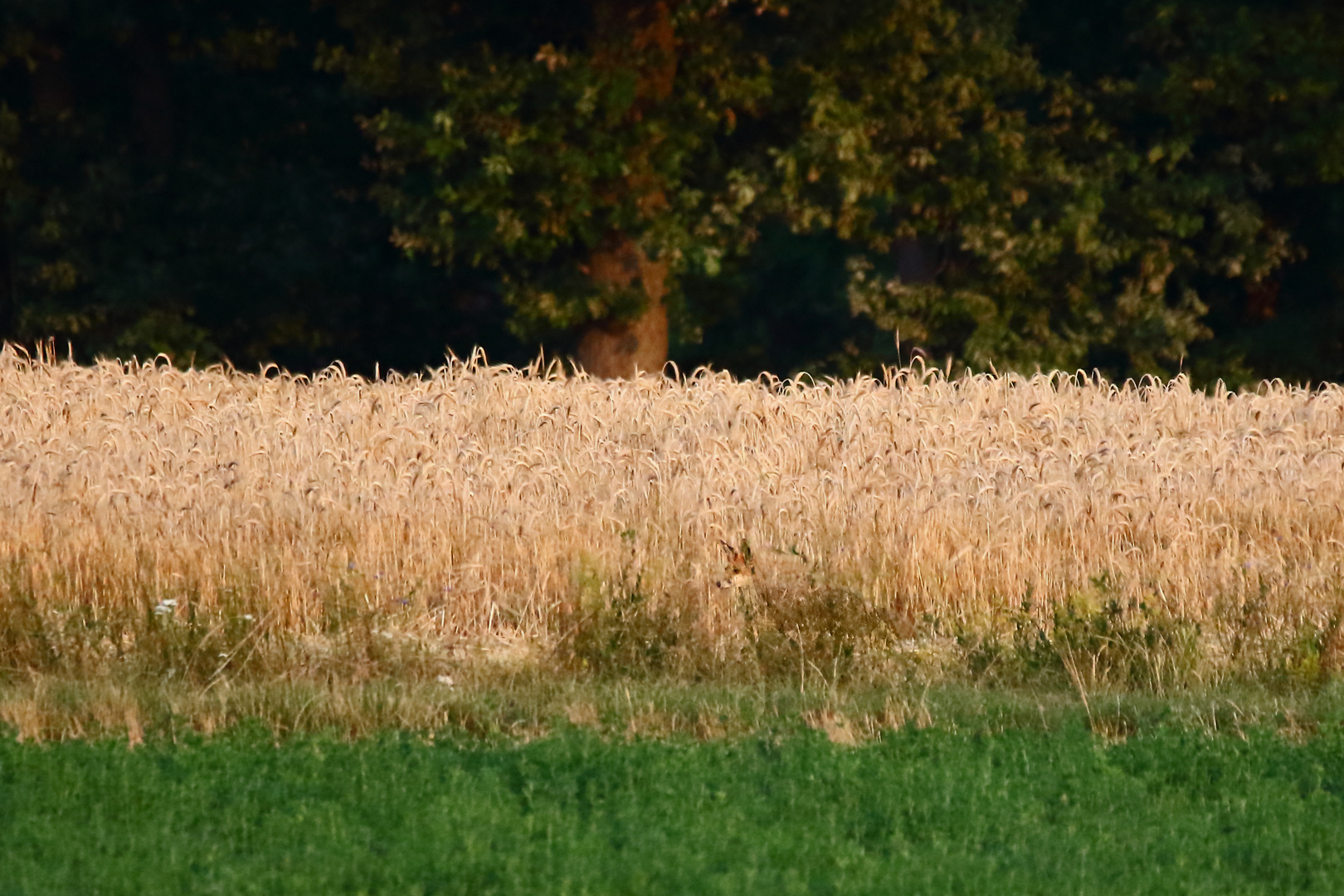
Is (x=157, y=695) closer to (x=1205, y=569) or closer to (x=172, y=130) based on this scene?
(x=1205, y=569)

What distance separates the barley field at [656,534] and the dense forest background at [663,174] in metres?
8.37

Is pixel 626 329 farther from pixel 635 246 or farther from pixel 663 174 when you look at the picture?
pixel 663 174

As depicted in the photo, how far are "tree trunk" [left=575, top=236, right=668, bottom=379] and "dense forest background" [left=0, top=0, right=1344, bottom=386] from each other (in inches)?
2.9

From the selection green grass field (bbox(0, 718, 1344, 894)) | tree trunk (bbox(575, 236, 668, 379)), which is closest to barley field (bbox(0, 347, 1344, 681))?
green grass field (bbox(0, 718, 1344, 894))

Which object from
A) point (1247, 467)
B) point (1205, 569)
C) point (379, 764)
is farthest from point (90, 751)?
point (1247, 467)

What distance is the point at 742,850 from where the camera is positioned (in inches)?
272

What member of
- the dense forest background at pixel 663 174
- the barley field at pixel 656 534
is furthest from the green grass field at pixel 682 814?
the dense forest background at pixel 663 174

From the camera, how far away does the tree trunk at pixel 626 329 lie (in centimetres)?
2497

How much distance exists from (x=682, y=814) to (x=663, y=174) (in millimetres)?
17307

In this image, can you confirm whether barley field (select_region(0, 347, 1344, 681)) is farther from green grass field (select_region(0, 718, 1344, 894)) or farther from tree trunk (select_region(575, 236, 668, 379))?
tree trunk (select_region(575, 236, 668, 379))

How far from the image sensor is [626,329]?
2531 centimetres

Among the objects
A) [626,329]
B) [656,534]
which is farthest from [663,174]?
[656,534]

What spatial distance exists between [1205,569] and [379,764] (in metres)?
5.53

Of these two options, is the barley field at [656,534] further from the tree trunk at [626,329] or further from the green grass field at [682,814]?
the tree trunk at [626,329]
